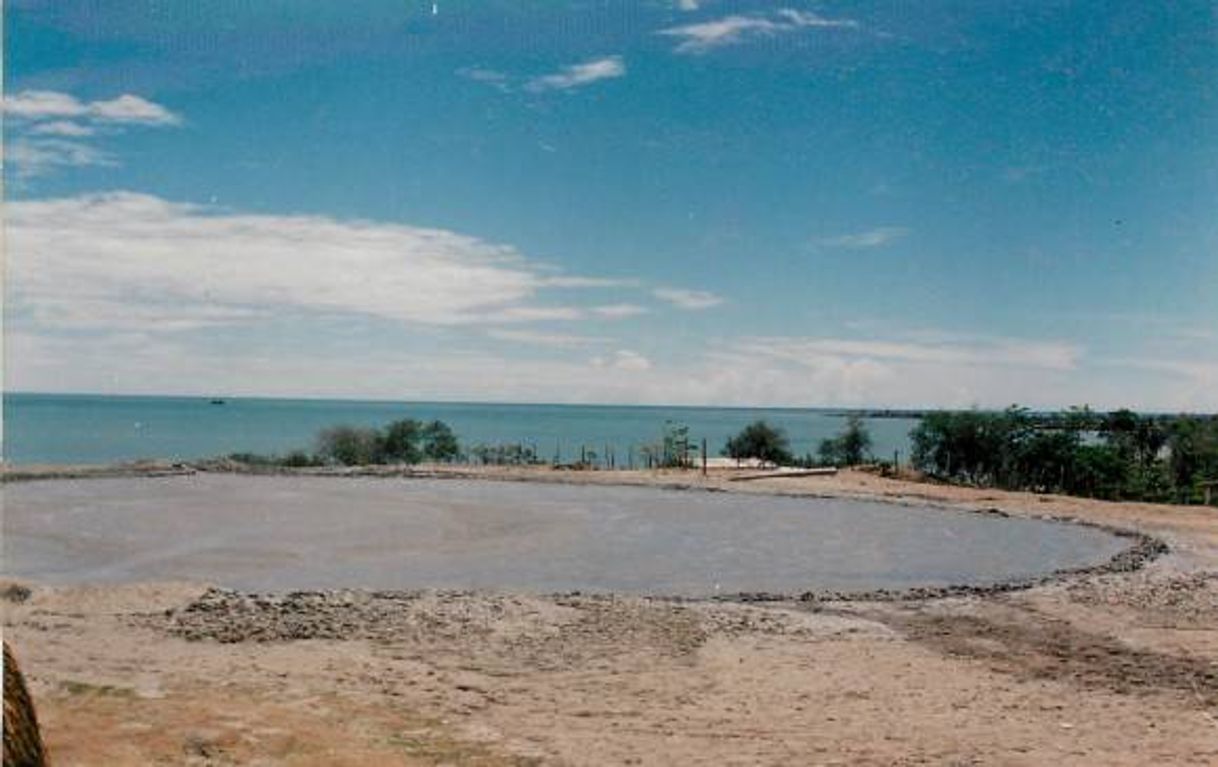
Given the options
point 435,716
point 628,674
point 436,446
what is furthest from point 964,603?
point 436,446

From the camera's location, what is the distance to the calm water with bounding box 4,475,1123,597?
21.6 meters

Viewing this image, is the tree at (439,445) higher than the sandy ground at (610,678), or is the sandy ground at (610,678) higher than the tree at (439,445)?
the tree at (439,445)

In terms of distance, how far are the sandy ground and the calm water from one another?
11.2 ft

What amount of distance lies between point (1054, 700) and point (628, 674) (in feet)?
16.9

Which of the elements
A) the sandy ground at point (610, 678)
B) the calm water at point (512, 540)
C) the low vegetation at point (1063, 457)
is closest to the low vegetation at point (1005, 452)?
the low vegetation at point (1063, 457)

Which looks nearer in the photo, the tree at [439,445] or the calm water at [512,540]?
the calm water at [512,540]

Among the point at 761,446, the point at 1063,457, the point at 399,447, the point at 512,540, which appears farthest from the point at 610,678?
the point at 761,446

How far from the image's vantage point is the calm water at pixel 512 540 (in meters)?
21.6

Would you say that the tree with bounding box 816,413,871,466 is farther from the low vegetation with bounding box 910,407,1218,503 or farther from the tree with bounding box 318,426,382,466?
the tree with bounding box 318,426,382,466

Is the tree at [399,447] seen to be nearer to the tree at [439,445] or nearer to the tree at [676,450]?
the tree at [439,445]

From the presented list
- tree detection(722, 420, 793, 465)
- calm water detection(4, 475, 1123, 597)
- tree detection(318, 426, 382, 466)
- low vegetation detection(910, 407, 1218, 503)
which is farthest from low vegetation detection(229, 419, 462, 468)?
low vegetation detection(910, 407, 1218, 503)

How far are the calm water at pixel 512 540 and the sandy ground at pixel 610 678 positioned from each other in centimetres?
340

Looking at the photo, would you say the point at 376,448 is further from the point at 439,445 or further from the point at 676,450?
the point at 676,450

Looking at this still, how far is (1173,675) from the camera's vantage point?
44.7 feet
